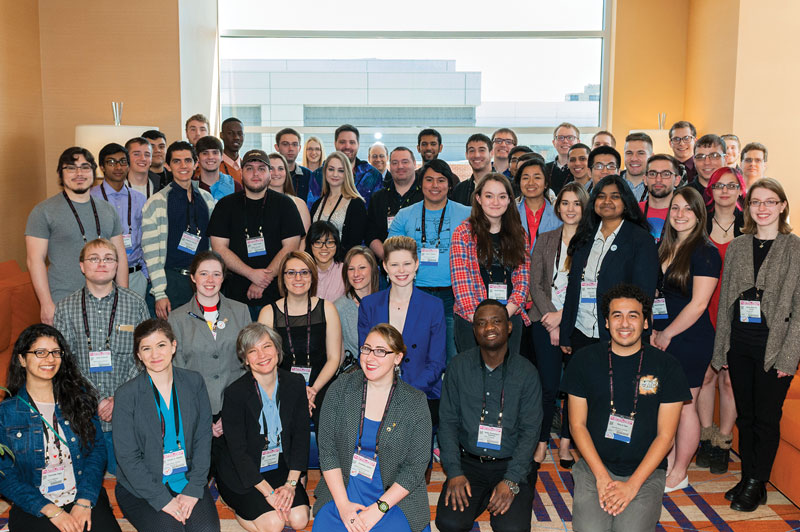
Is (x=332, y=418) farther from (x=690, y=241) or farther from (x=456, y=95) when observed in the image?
(x=456, y=95)

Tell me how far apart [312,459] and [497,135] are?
3475mm

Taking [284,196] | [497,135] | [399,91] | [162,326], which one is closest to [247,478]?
[162,326]

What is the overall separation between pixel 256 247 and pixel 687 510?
9.77ft

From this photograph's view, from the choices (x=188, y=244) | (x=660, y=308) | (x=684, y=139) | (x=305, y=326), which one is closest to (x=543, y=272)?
(x=660, y=308)

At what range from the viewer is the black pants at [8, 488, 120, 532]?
116 inches

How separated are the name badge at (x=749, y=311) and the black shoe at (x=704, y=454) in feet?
3.21

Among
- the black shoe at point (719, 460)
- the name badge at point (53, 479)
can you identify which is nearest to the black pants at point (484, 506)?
the black shoe at point (719, 460)

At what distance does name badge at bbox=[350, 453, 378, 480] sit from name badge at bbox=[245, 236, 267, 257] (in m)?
1.88

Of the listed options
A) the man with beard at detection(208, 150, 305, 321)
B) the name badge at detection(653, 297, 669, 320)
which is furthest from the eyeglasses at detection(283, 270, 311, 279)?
the name badge at detection(653, 297, 669, 320)

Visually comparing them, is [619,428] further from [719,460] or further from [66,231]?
[66,231]

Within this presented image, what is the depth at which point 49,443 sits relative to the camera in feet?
10.0

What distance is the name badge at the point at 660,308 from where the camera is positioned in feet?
12.4

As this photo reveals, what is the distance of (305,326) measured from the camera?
3891 millimetres

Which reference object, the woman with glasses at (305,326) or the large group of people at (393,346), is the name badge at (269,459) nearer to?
the large group of people at (393,346)
